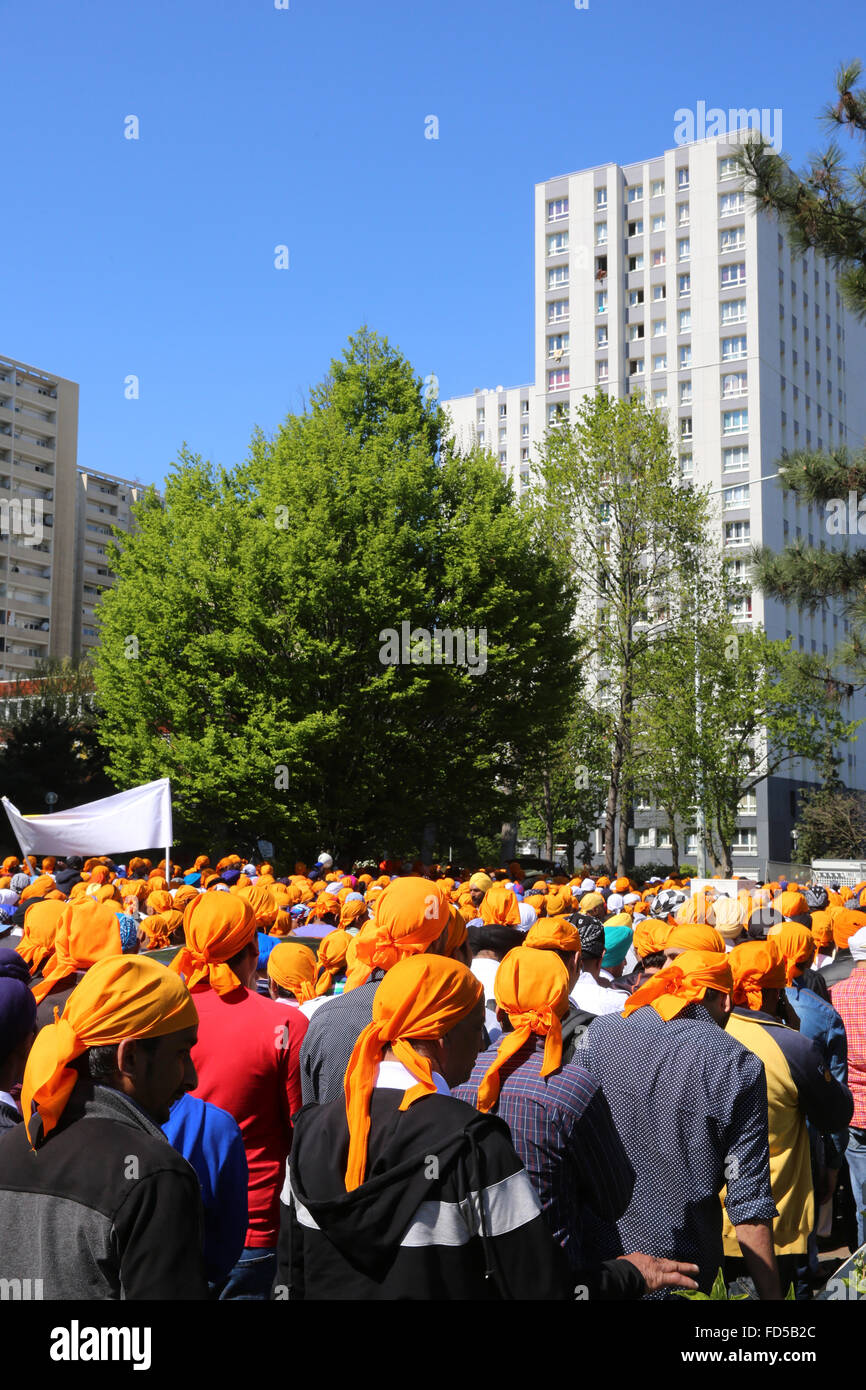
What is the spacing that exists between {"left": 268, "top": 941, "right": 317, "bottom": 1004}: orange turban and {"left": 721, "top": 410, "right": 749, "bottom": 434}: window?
226 ft

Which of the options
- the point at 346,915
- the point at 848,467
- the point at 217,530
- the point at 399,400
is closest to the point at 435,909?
A: the point at 346,915

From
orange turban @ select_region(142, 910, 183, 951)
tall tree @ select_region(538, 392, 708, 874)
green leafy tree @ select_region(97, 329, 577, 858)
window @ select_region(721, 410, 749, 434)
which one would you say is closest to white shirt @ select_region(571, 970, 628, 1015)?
orange turban @ select_region(142, 910, 183, 951)

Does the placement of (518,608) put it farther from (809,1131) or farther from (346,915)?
(809,1131)

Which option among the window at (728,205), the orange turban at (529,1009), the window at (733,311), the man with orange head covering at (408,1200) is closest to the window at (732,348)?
the window at (733,311)

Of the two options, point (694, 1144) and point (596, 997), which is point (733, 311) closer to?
point (596, 997)

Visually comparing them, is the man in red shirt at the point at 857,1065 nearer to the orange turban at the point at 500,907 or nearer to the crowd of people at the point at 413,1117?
the crowd of people at the point at 413,1117

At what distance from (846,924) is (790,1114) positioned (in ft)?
15.7

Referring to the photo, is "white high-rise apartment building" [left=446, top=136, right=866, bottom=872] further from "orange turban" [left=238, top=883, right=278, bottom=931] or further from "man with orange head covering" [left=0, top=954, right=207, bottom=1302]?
"man with orange head covering" [left=0, top=954, right=207, bottom=1302]

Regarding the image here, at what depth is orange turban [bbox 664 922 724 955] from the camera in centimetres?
419

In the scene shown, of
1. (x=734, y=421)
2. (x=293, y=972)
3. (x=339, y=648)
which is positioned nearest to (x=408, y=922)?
(x=293, y=972)

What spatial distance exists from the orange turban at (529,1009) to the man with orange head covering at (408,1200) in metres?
0.76

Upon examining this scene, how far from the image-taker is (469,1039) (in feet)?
9.06

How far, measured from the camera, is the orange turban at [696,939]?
13.8ft
